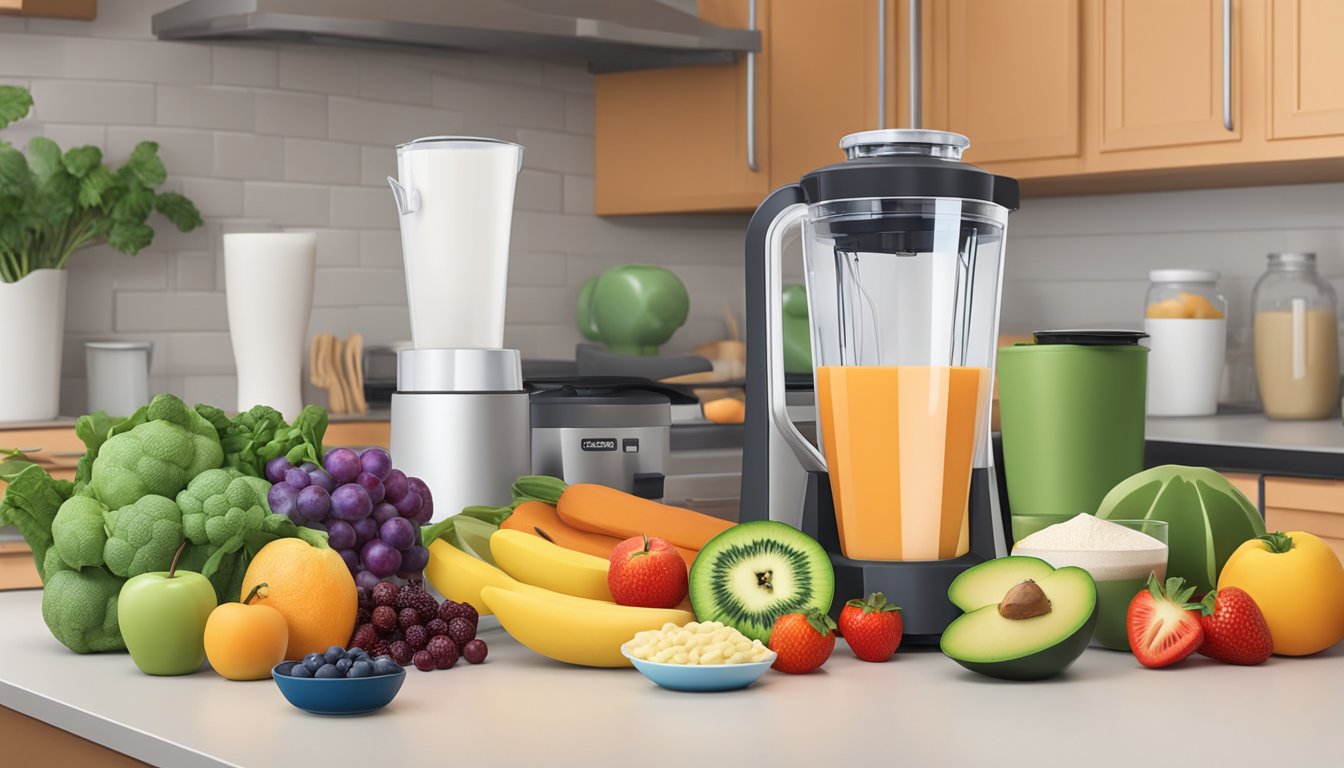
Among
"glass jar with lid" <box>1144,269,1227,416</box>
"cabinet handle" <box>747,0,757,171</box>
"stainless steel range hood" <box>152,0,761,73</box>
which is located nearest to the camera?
"stainless steel range hood" <box>152,0,761,73</box>

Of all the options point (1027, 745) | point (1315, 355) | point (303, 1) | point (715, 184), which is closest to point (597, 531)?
point (1027, 745)

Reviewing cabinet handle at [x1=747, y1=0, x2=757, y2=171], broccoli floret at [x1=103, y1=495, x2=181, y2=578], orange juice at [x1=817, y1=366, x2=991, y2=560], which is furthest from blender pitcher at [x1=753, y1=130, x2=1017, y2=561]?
cabinet handle at [x1=747, y1=0, x2=757, y2=171]

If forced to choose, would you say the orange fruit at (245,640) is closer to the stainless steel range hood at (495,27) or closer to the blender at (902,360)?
the blender at (902,360)

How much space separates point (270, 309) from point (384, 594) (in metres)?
1.92

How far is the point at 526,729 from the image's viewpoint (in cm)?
92

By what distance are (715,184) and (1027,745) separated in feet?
9.98

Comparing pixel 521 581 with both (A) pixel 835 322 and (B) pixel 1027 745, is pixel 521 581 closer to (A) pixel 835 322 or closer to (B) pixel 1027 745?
(A) pixel 835 322

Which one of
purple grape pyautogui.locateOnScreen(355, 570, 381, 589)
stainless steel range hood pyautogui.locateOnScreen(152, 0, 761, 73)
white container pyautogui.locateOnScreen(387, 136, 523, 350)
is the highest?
stainless steel range hood pyautogui.locateOnScreen(152, 0, 761, 73)

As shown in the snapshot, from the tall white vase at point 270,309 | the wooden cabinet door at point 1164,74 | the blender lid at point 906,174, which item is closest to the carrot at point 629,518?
the blender lid at point 906,174

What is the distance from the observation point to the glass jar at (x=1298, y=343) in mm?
3098

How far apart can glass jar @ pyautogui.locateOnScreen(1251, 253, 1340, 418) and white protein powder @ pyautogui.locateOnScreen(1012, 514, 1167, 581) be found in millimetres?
2176

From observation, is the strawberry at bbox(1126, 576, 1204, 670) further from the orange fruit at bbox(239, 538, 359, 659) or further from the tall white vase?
the tall white vase

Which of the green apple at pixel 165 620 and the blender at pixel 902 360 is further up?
the blender at pixel 902 360

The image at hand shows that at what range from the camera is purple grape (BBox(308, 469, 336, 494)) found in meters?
1.19
